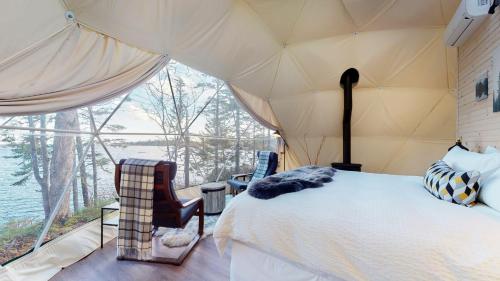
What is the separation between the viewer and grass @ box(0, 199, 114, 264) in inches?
81.3

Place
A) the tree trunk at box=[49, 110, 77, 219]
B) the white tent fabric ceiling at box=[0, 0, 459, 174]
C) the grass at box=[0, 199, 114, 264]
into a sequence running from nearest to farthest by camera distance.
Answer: the white tent fabric ceiling at box=[0, 0, 459, 174]
the grass at box=[0, 199, 114, 264]
the tree trunk at box=[49, 110, 77, 219]

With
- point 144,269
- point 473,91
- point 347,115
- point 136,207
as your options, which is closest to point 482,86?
point 473,91

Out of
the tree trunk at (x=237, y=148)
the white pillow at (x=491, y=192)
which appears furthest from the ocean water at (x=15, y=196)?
the tree trunk at (x=237, y=148)

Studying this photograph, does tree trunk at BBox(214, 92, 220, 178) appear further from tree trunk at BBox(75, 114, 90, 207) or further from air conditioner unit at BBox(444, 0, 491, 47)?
air conditioner unit at BBox(444, 0, 491, 47)

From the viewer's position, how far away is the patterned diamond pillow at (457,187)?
1.58 metres

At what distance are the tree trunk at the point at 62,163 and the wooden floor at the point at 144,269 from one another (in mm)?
739

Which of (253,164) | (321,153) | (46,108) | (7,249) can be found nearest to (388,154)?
(321,153)

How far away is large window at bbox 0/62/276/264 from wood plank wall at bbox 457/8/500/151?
14.0 ft

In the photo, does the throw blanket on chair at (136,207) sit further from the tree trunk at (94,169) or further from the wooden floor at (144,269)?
the tree trunk at (94,169)

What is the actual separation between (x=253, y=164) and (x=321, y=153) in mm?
→ 1863

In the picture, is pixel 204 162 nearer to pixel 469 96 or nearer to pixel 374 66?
pixel 374 66

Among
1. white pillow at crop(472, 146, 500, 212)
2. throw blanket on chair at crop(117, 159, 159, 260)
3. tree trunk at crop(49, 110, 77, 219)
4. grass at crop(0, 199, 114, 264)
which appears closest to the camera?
white pillow at crop(472, 146, 500, 212)

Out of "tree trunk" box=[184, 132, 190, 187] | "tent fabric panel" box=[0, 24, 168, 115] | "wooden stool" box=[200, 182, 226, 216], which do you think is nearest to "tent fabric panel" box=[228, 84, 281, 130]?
"tree trunk" box=[184, 132, 190, 187]

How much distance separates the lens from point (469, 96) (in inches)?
117
